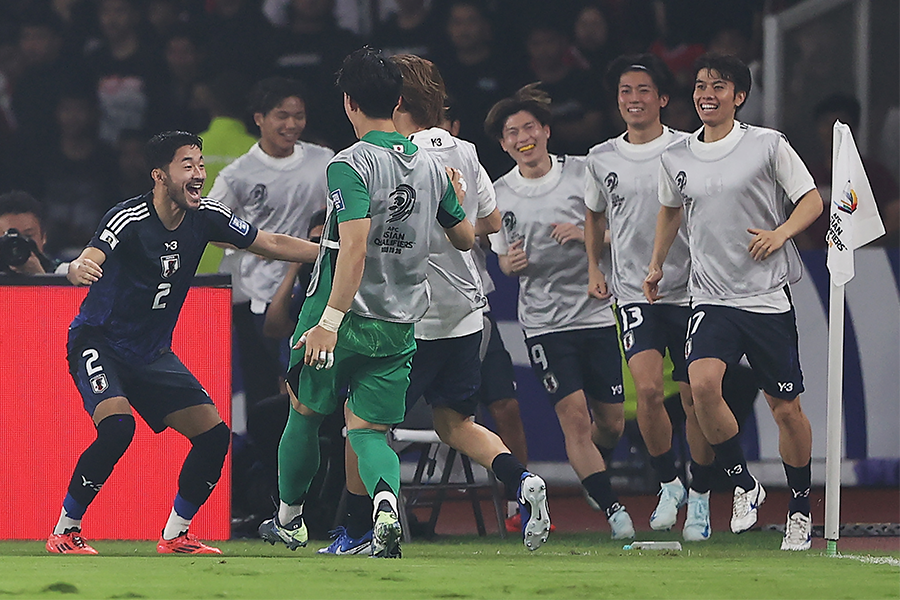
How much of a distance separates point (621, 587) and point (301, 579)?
1000mm

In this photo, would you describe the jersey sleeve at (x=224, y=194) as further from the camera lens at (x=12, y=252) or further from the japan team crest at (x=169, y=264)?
the japan team crest at (x=169, y=264)

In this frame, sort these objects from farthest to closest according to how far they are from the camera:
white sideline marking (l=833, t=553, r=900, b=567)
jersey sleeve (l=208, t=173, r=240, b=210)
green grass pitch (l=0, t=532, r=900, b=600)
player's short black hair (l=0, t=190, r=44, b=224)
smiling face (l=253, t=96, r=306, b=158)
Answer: smiling face (l=253, t=96, r=306, b=158) < jersey sleeve (l=208, t=173, r=240, b=210) < player's short black hair (l=0, t=190, r=44, b=224) < white sideline marking (l=833, t=553, r=900, b=567) < green grass pitch (l=0, t=532, r=900, b=600)

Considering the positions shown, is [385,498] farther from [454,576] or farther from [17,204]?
[17,204]

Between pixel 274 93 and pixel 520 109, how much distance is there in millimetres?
1622

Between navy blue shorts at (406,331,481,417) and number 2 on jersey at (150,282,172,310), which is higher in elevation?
number 2 on jersey at (150,282,172,310)

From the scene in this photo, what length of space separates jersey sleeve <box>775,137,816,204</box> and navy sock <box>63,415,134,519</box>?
3.11m

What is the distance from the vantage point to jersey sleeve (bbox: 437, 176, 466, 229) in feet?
18.6

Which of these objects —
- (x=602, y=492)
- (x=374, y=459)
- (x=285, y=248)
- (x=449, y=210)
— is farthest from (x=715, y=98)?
(x=374, y=459)

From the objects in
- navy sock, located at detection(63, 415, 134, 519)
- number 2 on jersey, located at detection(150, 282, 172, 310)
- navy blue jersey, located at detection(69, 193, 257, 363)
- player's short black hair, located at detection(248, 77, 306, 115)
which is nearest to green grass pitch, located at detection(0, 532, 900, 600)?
navy sock, located at detection(63, 415, 134, 519)

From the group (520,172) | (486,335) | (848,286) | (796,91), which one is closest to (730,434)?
(486,335)

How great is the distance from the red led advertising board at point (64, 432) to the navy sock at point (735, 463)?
7.70 feet

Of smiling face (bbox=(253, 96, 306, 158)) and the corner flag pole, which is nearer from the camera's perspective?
the corner flag pole

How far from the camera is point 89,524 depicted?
7.08m

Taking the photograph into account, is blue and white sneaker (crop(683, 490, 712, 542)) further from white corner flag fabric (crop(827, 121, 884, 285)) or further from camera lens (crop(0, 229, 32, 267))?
camera lens (crop(0, 229, 32, 267))
